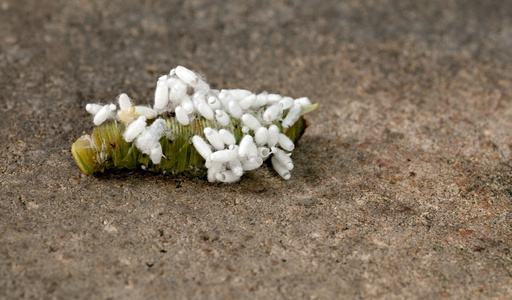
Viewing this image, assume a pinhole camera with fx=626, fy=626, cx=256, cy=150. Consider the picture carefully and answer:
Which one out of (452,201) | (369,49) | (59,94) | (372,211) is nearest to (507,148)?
(452,201)

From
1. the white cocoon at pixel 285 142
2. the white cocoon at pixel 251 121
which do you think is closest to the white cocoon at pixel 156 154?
the white cocoon at pixel 251 121

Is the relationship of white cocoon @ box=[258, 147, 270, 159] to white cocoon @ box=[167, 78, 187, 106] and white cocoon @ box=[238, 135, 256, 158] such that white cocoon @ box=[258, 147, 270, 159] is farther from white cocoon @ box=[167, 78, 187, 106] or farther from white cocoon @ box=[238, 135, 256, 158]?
white cocoon @ box=[167, 78, 187, 106]

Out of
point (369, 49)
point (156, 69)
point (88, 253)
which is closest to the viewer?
point (88, 253)

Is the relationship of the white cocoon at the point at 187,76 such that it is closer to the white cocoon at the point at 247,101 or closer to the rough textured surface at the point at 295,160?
the white cocoon at the point at 247,101

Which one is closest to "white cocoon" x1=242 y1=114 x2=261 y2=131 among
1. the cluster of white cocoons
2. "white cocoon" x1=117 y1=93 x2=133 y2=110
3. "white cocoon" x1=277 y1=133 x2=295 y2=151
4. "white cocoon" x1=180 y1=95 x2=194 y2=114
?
the cluster of white cocoons

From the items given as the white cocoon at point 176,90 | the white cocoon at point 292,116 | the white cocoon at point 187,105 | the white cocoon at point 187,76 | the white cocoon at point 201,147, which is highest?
the white cocoon at point 187,76

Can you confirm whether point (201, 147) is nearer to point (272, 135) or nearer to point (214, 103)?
point (214, 103)

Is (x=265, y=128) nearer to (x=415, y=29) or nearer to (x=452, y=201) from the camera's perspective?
(x=452, y=201)
